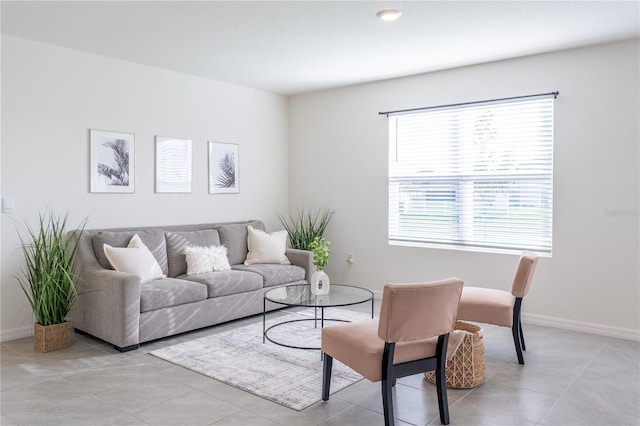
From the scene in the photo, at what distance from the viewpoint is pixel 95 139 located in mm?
4727

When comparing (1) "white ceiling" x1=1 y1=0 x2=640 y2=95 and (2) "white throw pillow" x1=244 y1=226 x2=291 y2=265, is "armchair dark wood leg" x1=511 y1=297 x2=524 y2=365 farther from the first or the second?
(2) "white throw pillow" x1=244 y1=226 x2=291 y2=265

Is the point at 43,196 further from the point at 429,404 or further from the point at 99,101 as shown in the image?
the point at 429,404

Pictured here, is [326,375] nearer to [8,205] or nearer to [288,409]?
[288,409]

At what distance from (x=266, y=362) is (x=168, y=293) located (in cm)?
110

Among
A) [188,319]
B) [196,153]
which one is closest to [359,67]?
[196,153]

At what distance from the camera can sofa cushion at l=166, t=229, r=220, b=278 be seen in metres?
4.89

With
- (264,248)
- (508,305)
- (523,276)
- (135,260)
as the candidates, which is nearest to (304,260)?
(264,248)

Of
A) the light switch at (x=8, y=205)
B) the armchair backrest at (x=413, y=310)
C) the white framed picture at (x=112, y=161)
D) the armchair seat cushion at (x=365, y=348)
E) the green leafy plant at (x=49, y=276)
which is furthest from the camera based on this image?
the white framed picture at (x=112, y=161)

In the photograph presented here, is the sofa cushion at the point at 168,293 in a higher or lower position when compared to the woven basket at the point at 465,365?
higher

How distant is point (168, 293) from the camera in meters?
4.14

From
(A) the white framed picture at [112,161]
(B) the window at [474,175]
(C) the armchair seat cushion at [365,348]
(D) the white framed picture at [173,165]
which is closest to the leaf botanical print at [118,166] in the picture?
(A) the white framed picture at [112,161]

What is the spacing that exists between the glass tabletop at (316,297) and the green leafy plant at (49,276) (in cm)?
165

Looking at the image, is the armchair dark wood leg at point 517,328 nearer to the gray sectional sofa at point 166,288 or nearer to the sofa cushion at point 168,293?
the gray sectional sofa at point 166,288

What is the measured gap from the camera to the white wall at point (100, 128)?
13.9 ft
